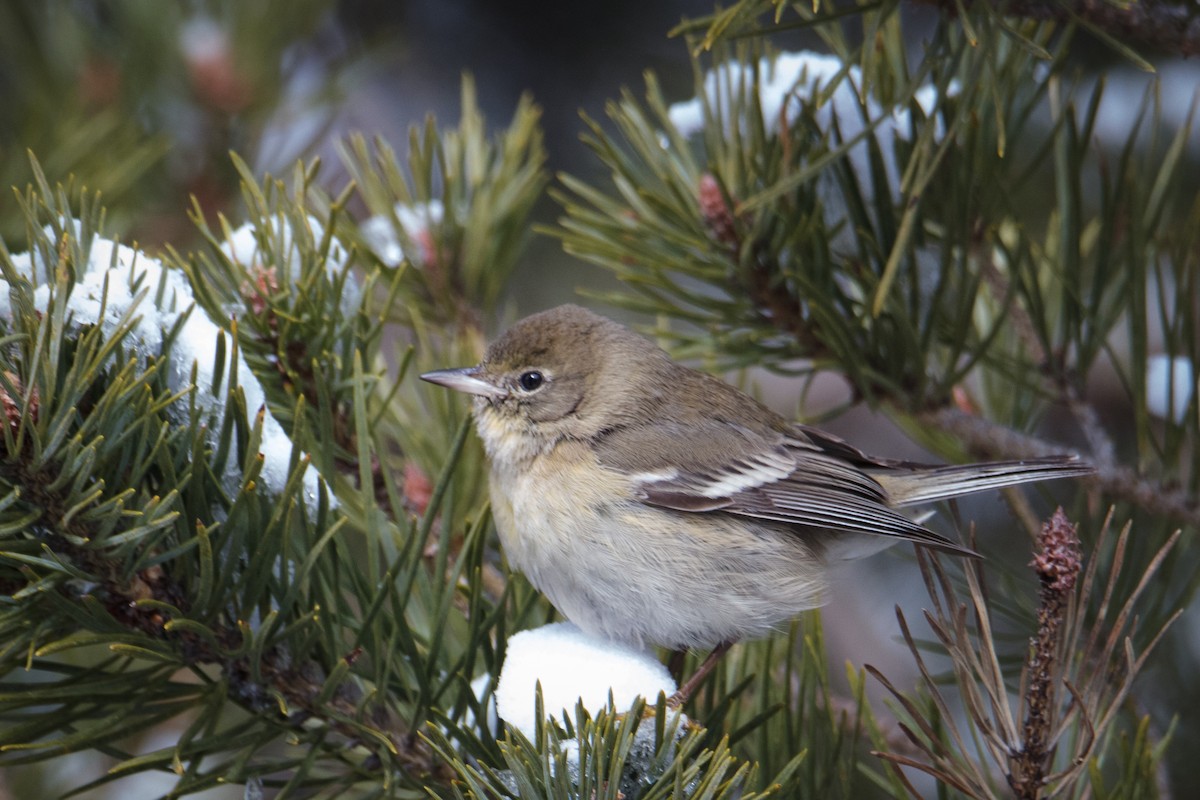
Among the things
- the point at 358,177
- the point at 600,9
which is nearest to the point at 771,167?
the point at 358,177

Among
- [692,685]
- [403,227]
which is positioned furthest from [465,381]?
[692,685]

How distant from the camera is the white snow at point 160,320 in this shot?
3.91 feet

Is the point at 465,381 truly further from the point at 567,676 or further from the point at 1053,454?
the point at 1053,454

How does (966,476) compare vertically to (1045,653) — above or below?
above

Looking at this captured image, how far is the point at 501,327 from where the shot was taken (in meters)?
2.37

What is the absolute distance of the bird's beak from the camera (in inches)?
72.8

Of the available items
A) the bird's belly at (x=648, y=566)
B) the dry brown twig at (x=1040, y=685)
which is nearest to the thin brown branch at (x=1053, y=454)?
the bird's belly at (x=648, y=566)

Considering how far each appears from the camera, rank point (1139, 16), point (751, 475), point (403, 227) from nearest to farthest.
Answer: point (1139, 16) < point (403, 227) < point (751, 475)

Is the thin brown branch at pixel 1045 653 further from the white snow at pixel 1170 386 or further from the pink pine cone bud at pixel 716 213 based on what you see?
the pink pine cone bud at pixel 716 213

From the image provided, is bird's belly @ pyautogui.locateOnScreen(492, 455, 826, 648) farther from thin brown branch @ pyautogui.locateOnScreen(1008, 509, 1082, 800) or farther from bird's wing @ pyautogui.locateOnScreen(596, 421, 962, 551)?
thin brown branch @ pyautogui.locateOnScreen(1008, 509, 1082, 800)

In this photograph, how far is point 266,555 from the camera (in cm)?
121

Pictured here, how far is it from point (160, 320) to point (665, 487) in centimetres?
101

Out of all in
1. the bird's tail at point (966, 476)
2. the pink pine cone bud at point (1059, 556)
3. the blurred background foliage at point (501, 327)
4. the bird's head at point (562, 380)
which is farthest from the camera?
the bird's head at point (562, 380)

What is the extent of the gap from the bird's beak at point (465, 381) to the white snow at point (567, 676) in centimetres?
52
